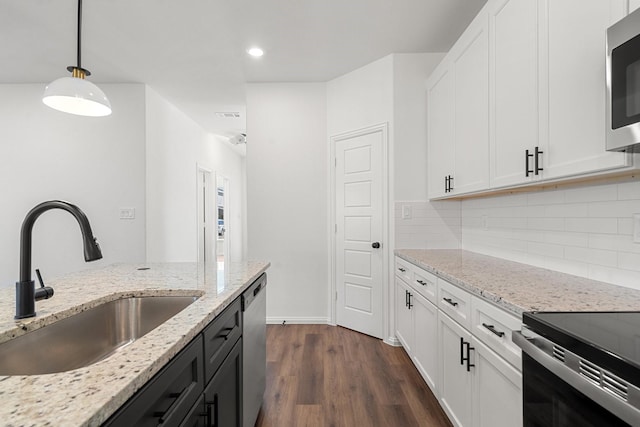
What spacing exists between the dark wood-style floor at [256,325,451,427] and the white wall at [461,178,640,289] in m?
1.14

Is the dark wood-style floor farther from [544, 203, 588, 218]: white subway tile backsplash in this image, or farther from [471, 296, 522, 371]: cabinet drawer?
[544, 203, 588, 218]: white subway tile backsplash

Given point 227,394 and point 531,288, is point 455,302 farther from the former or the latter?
point 227,394

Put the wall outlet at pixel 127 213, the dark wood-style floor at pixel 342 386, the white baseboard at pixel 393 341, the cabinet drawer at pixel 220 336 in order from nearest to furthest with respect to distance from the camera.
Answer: the cabinet drawer at pixel 220 336 → the dark wood-style floor at pixel 342 386 → the white baseboard at pixel 393 341 → the wall outlet at pixel 127 213

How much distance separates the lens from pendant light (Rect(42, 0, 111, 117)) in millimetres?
1612

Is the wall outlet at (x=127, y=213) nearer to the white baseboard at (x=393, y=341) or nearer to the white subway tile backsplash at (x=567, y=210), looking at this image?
the white baseboard at (x=393, y=341)

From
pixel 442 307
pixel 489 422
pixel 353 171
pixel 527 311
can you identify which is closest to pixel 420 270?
pixel 442 307

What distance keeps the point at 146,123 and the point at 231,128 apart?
2.10 m

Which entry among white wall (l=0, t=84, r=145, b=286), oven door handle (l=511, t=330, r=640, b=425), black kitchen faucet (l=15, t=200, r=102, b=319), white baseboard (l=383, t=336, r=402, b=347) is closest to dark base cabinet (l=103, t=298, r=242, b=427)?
black kitchen faucet (l=15, t=200, r=102, b=319)

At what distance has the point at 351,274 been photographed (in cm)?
343

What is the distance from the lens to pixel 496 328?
4.19ft

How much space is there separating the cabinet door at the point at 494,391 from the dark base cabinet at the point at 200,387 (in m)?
1.06

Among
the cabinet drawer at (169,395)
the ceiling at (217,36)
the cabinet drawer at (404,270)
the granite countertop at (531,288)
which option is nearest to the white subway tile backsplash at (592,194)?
the granite countertop at (531,288)

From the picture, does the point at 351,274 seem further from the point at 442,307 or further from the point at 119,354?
the point at 119,354

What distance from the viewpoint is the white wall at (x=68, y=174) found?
12.1ft
